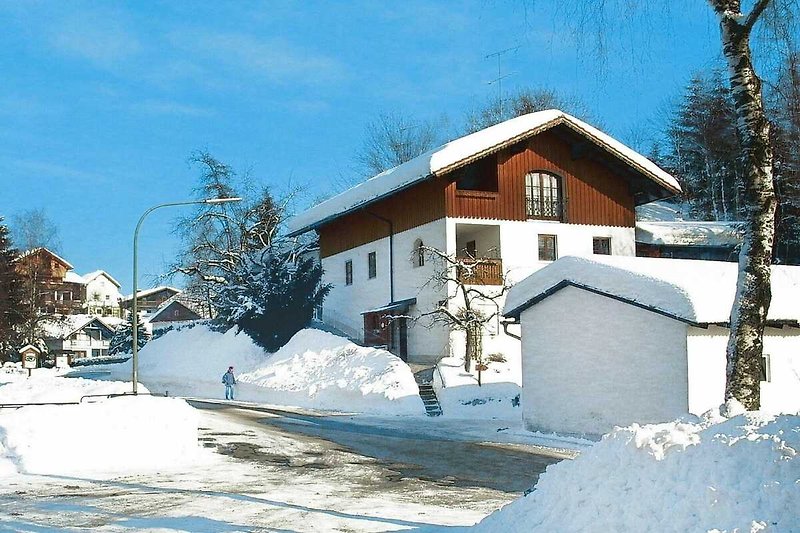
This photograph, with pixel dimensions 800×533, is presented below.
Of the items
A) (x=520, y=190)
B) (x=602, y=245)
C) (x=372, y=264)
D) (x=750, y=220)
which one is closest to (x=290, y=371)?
(x=372, y=264)

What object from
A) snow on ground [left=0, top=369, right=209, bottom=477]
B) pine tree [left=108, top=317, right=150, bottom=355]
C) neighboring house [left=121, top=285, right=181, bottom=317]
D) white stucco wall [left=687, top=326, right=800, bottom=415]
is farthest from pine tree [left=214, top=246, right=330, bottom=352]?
neighboring house [left=121, top=285, right=181, bottom=317]

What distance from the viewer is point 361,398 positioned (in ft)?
103

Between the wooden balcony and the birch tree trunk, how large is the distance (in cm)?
2430

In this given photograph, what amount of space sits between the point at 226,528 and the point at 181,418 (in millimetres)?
7999

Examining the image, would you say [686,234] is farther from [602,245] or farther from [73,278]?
[73,278]

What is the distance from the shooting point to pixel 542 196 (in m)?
38.0

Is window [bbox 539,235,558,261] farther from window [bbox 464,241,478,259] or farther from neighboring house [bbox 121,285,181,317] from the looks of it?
neighboring house [bbox 121,285,181,317]

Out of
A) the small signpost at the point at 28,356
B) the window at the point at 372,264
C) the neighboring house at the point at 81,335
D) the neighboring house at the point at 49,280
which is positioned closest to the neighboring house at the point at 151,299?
the neighboring house at the point at 49,280

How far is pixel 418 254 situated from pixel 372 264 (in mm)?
4565

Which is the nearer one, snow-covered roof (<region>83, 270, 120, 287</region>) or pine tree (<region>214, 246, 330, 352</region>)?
pine tree (<region>214, 246, 330, 352</region>)

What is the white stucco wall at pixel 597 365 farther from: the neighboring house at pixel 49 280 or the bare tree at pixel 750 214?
the neighboring house at pixel 49 280

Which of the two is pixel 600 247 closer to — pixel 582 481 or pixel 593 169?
pixel 593 169

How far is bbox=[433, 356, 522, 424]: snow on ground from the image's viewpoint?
27.8m

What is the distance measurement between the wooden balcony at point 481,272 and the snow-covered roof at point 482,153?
152 inches
